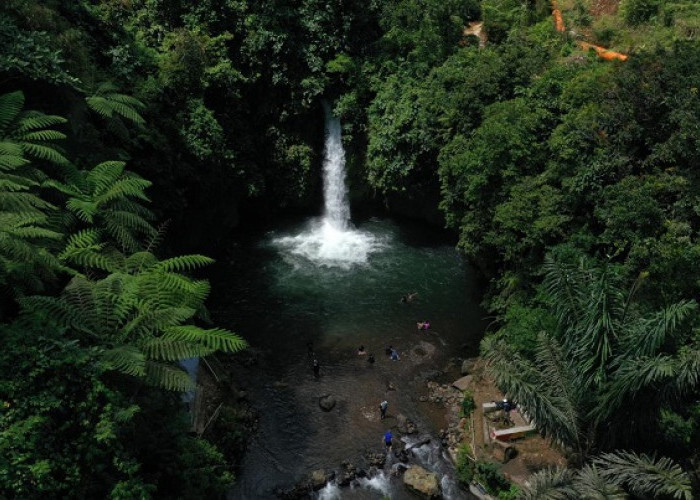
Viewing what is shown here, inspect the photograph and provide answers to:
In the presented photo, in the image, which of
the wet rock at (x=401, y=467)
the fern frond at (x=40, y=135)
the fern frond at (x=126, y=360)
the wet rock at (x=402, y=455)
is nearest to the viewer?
the fern frond at (x=126, y=360)

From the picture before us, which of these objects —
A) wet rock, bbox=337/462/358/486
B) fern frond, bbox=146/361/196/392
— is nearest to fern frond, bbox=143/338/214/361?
fern frond, bbox=146/361/196/392

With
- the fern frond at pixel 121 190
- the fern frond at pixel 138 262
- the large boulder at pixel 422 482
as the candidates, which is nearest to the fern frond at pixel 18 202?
the fern frond at pixel 121 190

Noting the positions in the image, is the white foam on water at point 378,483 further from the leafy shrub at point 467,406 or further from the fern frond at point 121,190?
the fern frond at point 121,190

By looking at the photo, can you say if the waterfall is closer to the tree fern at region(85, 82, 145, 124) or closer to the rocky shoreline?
the rocky shoreline

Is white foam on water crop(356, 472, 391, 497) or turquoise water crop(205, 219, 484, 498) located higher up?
turquoise water crop(205, 219, 484, 498)

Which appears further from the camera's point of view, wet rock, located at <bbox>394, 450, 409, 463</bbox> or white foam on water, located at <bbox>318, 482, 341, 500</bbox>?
wet rock, located at <bbox>394, 450, 409, 463</bbox>

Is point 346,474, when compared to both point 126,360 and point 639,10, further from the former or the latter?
point 639,10

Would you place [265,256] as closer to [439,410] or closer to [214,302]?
[214,302]
